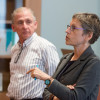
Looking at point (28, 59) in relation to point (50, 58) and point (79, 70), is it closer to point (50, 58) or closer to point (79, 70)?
point (50, 58)

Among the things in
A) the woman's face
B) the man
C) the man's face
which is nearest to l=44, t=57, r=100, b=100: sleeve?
the woman's face

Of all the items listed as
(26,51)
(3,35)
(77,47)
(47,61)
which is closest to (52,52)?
(47,61)

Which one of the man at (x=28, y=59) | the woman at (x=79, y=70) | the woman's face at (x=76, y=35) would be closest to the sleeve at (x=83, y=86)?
the woman at (x=79, y=70)

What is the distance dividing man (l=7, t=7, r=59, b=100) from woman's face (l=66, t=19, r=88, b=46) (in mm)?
623

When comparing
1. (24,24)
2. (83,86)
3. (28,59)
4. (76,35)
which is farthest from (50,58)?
(83,86)

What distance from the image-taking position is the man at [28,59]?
7.21ft

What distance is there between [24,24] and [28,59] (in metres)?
0.34

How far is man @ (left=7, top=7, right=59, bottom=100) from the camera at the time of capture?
86.5 inches

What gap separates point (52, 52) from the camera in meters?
2.26

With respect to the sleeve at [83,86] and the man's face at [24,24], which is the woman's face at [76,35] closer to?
the sleeve at [83,86]

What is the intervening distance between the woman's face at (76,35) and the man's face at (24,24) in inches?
31.8

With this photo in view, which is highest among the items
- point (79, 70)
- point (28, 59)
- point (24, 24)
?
point (24, 24)

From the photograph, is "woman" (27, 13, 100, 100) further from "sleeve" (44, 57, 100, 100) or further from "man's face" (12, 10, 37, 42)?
"man's face" (12, 10, 37, 42)

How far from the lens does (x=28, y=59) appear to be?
7.38ft
